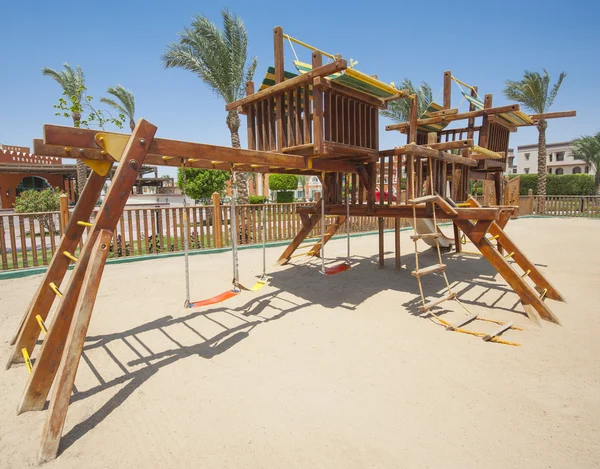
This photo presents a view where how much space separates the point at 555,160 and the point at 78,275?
6700 cm

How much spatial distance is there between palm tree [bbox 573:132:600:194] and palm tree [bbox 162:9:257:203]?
3274cm

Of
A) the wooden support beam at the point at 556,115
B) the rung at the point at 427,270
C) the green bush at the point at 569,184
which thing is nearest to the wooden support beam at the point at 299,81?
the rung at the point at 427,270

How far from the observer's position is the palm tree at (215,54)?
14.8m

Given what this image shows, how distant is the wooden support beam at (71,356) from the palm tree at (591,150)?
40.3 metres

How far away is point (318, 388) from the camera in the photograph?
295cm

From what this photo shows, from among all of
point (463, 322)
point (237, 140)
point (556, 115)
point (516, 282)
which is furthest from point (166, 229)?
point (556, 115)

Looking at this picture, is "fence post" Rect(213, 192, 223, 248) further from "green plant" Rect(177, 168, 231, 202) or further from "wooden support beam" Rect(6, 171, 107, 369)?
"green plant" Rect(177, 168, 231, 202)

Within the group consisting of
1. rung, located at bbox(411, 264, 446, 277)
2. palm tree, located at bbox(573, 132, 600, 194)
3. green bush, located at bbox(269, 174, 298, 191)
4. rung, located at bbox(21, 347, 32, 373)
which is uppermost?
palm tree, located at bbox(573, 132, 600, 194)

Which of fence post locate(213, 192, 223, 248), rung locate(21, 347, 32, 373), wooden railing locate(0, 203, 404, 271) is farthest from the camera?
fence post locate(213, 192, 223, 248)

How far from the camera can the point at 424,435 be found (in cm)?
234

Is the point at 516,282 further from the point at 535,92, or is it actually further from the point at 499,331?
the point at 535,92

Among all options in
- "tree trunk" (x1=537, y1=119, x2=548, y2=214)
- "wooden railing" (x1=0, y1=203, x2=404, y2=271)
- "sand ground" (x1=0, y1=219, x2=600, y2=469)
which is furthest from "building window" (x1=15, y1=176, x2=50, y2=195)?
"tree trunk" (x1=537, y1=119, x2=548, y2=214)

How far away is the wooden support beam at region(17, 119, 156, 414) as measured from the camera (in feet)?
8.50

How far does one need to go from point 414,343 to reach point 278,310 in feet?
6.53
